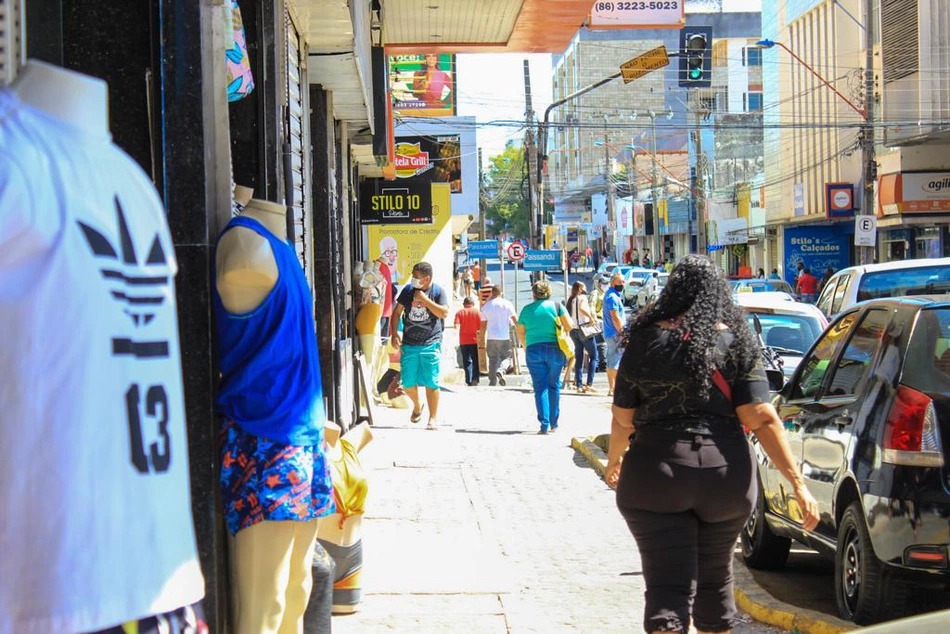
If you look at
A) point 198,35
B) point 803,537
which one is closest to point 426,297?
point 803,537

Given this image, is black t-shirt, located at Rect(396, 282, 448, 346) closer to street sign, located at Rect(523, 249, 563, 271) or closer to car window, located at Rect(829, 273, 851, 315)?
car window, located at Rect(829, 273, 851, 315)

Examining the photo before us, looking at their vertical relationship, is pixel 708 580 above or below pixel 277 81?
below

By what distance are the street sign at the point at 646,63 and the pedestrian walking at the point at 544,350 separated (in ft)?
53.2

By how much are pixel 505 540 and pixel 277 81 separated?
402 cm

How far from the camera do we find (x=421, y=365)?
13203mm

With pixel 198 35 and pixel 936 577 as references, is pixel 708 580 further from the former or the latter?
pixel 198 35

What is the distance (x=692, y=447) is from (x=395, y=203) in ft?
53.4

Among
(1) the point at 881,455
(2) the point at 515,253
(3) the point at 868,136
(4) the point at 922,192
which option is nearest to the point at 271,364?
(1) the point at 881,455

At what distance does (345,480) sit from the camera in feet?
15.7

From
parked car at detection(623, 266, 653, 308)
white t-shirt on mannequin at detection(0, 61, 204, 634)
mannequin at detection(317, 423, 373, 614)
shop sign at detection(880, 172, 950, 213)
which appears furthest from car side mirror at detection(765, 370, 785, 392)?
parked car at detection(623, 266, 653, 308)

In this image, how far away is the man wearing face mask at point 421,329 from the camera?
13031mm

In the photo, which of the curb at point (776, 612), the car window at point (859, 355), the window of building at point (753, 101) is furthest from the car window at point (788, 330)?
the window of building at point (753, 101)

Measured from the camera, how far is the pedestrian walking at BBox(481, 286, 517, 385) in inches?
794

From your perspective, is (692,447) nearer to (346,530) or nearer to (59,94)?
(346,530)
